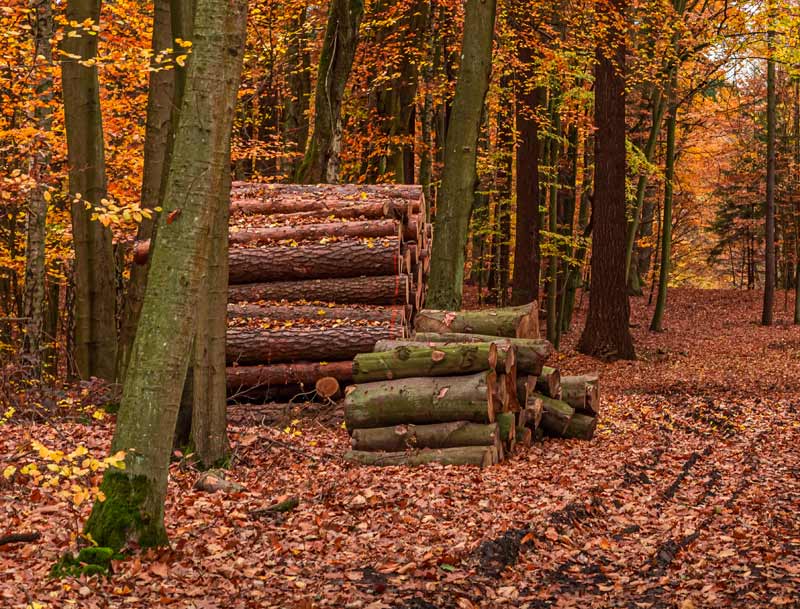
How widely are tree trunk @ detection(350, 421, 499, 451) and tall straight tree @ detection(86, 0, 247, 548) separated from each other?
420 cm

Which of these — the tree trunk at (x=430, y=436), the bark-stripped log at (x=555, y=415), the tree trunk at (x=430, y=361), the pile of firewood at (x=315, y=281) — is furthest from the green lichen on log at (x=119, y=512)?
the bark-stripped log at (x=555, y=415)

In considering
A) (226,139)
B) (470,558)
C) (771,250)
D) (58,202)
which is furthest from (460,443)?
(771,250)

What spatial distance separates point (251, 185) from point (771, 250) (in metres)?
20.8

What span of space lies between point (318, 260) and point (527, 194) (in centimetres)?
986

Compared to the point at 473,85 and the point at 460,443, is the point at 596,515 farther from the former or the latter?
the point at 473,85

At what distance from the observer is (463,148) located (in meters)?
14.5

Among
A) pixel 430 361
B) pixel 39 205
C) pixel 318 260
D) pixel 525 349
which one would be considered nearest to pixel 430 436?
pixel 430 361

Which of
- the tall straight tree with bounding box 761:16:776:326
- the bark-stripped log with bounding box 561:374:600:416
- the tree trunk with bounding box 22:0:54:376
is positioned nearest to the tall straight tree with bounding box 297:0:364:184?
the tree trunk with bounding box 22:0:54:376

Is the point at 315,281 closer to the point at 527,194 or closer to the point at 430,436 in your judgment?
the point at 430,436

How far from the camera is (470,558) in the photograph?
672 cm

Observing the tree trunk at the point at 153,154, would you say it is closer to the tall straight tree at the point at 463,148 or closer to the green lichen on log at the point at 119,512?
the tall straight tree at the point at 463,148

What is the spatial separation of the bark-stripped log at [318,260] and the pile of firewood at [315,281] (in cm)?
2

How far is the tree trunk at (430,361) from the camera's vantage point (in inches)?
400

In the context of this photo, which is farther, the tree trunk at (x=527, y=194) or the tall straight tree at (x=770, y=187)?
the tall straight tree at (x=770, y=187)
